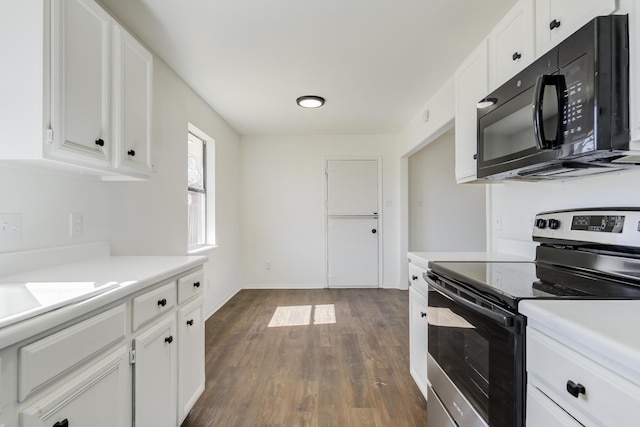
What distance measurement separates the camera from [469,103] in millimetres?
1940

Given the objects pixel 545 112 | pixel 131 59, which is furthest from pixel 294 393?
pixel 131 59

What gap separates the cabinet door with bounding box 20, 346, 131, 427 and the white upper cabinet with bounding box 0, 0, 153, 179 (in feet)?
2.55

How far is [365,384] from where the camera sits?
2.10 meters

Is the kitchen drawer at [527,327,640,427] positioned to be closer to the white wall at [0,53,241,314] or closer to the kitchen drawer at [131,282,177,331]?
the kitchen drawer at [131,282,177,331]

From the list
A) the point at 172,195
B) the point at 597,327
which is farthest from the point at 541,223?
the point at 172,195

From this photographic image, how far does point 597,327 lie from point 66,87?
1.83 metres

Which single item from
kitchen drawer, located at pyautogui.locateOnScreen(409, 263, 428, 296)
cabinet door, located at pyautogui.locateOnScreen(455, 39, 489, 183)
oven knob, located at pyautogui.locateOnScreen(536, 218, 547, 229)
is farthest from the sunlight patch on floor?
oven knob, located at pyautogui.locateOnScreen(536, 218, 547, 229)

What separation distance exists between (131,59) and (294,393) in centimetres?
216

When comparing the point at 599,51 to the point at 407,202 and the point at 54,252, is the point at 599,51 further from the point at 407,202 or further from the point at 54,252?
the point at 407,202

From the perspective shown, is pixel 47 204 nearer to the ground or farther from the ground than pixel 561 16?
nearer to the ground

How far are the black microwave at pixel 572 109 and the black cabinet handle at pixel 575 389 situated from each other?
686 millimetres

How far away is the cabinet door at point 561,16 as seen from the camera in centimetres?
106

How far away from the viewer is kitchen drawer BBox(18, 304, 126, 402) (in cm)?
76

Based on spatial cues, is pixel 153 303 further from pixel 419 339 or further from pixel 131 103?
pixel 419 339
